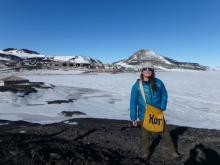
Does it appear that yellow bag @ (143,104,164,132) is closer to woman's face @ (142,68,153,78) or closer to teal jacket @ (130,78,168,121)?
teal jacket @ (130,78,168,121)

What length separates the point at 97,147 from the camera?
7.25 m

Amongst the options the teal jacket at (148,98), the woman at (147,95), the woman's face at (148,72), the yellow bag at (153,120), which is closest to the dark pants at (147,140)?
the woman at (147,95)

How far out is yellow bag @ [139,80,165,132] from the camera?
6.34 meters

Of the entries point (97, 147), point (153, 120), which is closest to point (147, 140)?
point (153, 120)

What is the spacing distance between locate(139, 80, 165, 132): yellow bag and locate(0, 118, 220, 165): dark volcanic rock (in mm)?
756

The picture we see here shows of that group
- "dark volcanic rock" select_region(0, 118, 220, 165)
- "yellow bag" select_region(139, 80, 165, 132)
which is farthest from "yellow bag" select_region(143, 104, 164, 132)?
"dark volcanic rock" select_region(0, 118, 220, 165)

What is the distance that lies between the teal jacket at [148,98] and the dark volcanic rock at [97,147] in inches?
41.7

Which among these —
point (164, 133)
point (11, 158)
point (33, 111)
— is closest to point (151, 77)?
point (164, 133)

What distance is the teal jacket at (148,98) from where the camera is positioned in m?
6.33

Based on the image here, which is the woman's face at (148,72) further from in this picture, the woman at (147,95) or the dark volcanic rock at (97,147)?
the dark volcanic rock at (97,147)

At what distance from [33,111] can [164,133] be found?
1113cm

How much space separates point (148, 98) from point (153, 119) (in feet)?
1.40

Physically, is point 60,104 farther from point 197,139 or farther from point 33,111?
point 197,139

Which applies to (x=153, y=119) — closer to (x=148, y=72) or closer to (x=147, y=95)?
(x=147, y=95)
